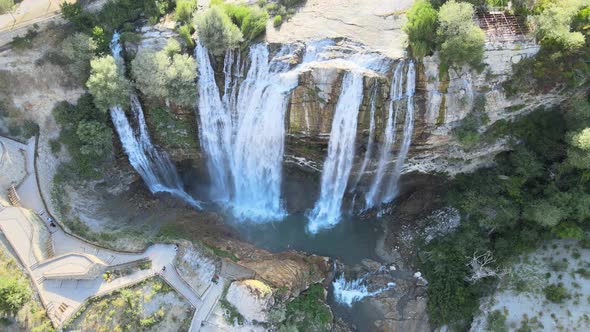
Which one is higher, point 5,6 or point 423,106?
point 5,6

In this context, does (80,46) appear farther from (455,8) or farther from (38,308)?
(455,8)

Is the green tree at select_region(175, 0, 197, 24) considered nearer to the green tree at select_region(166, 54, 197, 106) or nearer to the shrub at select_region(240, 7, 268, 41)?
the green tree at select_region(166, 54, 197, 106)

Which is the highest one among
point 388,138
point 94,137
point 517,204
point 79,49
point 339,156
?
point 79,49

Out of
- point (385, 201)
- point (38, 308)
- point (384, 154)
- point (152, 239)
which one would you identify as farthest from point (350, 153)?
point (38, 308)

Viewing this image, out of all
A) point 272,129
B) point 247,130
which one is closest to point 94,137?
point 247,130

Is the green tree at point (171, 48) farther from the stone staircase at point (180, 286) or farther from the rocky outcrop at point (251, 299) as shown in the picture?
the rocky outcrop at point (251, 299)

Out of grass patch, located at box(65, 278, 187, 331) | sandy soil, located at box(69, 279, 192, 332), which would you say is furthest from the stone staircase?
grass patch, located at box(65, 278, 187, 331)

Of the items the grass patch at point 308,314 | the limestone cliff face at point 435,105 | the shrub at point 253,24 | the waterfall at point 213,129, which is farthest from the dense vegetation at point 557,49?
the waterfall at point 213,129

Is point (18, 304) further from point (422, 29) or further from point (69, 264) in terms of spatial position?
point (422, 29)
